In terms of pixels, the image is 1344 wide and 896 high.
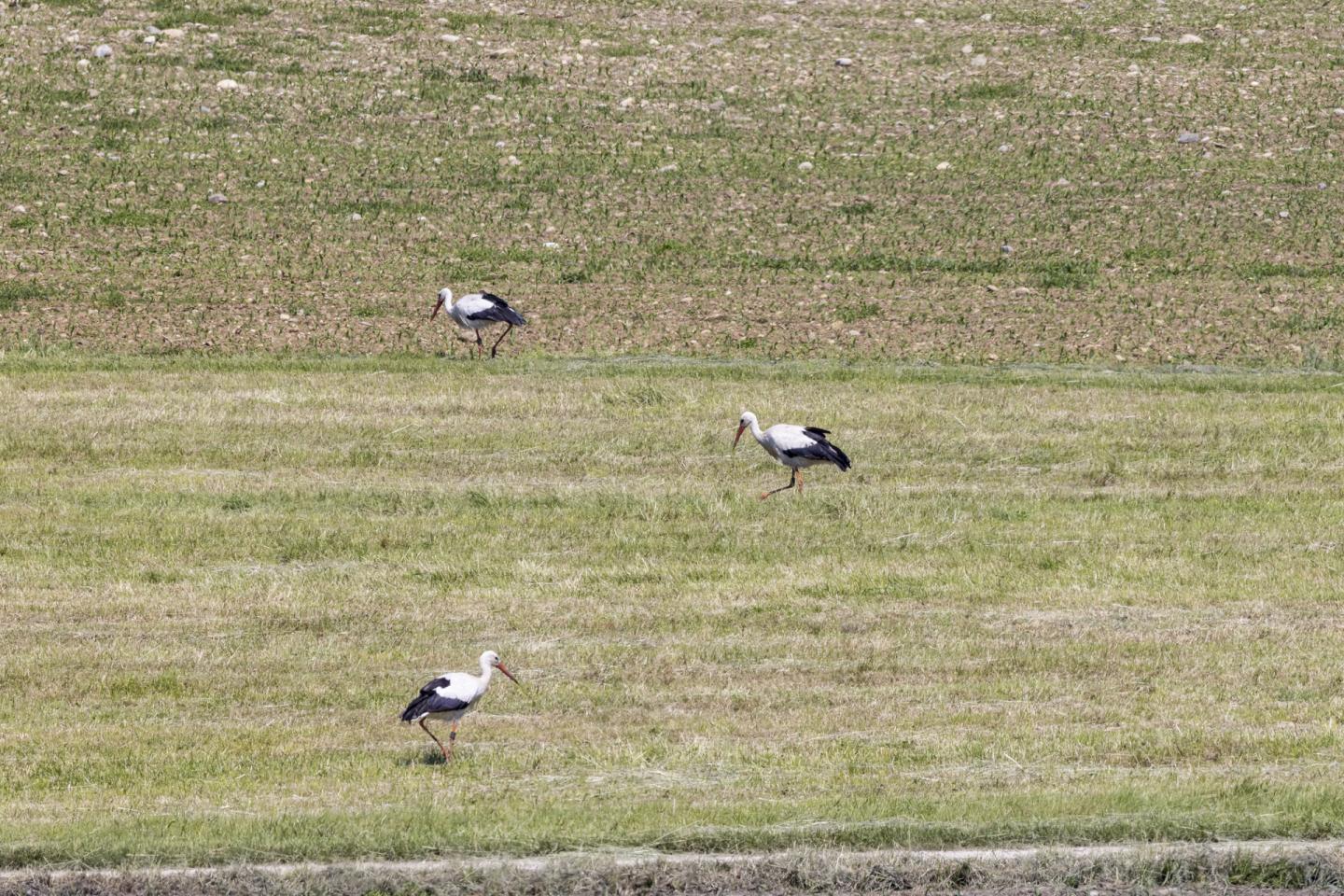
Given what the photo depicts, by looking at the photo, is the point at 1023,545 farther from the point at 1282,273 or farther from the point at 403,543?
the point at 1282,273

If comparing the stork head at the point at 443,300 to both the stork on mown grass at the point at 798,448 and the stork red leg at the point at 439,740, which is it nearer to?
the stork on mown grass at the point at 798,448

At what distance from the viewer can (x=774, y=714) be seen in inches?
475

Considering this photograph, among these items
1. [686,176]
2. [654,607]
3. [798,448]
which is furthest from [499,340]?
[654,607]

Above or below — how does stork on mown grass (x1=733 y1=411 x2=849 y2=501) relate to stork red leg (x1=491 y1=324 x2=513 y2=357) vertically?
above

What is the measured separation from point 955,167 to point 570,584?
58.0 feet

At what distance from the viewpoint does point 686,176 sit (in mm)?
30625

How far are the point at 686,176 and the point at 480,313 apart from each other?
8.27 m

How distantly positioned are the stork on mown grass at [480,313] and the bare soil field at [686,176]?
23.8 inches

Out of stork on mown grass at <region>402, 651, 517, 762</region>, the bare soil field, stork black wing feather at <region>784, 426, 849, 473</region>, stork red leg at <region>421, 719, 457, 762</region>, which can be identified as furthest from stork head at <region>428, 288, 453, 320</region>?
stork on mown grass at <region>402, 651, 517, 762</region>

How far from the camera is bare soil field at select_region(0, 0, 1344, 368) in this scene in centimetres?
2475

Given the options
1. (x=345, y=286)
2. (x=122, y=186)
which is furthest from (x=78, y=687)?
(x=122, y=186)

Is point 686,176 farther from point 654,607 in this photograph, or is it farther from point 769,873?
point 769,873

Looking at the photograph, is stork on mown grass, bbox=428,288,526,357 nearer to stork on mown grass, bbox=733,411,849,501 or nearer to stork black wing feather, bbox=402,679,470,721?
stork on mown grass, bbox=733,411,849,501

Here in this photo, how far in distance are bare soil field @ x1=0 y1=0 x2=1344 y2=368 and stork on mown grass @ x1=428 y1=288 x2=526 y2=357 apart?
603mm
